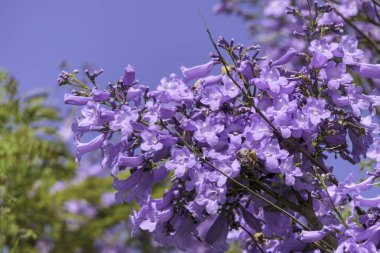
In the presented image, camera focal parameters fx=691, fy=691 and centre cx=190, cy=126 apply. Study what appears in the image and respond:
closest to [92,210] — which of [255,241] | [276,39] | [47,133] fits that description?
[47,133]

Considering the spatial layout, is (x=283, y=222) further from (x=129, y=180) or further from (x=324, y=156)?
(x=129, y=180)

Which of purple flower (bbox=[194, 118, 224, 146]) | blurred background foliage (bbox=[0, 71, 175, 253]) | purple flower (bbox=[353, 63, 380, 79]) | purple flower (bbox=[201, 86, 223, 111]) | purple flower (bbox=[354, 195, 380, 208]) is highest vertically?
purple flower (bbox=[201, 86, 223, 111])

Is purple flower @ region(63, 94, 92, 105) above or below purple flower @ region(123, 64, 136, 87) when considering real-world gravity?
below

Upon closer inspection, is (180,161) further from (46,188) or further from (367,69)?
(46,188)

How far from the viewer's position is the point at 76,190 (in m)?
5.47

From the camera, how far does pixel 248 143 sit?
160 centimetres

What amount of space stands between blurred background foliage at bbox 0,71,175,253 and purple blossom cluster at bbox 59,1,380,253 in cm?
194

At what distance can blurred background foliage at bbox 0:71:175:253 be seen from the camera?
435 centimetres

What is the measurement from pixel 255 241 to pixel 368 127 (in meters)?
0.43

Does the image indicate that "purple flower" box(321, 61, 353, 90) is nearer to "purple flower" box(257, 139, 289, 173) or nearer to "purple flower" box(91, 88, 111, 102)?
"purple flower" box(257, 139, 289, 173)

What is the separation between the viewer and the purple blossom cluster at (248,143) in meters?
1.59

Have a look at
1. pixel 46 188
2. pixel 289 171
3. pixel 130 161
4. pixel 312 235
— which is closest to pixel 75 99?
pixel 130 161

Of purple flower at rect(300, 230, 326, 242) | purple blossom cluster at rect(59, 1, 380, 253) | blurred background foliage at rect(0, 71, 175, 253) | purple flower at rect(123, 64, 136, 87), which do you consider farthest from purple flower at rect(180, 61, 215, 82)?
blurred background foliage at rect(0, 71, 175, 253)

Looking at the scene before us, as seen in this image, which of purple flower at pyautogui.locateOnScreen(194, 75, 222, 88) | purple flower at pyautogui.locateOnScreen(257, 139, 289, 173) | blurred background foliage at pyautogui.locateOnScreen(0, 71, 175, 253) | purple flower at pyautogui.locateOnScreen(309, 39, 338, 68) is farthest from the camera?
blurred background foliage at pyautogui.locateOnScreen(0, 71, 175, 253)
